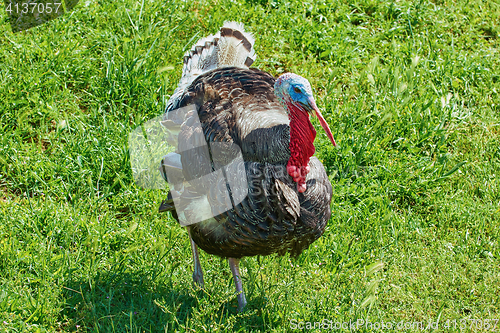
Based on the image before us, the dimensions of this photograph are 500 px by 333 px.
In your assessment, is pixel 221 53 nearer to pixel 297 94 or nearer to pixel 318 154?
pixel 318 154

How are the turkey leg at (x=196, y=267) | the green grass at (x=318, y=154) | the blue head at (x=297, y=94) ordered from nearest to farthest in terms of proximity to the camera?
the blue head at (x=297, y=94), the green grass at (x=318, y=154), the turkey leg at (x=196, y=267)

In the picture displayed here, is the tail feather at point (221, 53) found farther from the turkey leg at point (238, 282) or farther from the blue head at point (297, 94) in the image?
the turkey leg at point (238, 282)

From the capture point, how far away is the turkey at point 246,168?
11.2 feet

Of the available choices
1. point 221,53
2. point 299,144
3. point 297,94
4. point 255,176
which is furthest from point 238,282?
point 221,53

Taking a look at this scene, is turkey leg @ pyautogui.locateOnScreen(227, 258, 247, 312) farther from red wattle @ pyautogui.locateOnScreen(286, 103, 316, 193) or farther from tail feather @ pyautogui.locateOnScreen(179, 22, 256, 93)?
tail feather @ pyautogui.locateOnScreen(179, 22, 256, 93)

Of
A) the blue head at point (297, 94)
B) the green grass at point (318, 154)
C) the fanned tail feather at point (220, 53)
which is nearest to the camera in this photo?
the blue head at point (297, 94)

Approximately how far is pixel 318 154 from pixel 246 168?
5.47ft

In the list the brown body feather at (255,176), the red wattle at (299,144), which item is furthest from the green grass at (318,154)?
the red wattle at (299,144)

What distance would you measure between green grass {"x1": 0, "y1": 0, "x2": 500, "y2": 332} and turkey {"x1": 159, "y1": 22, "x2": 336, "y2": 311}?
1.53 feet

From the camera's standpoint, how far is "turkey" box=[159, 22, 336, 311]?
3422 millimetres

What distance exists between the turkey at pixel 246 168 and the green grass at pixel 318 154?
1.53 ft

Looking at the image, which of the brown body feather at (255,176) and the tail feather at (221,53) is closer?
the brown body feather at (255,176)

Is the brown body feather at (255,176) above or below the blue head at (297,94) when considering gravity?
below

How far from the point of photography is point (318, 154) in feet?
16.5
